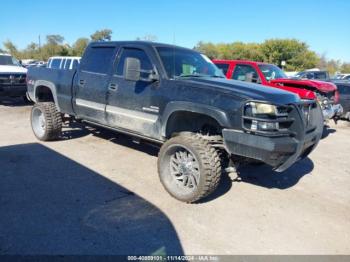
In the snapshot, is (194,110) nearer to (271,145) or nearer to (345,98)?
(271,145)

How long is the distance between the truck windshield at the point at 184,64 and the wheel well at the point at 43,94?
10.8 ft

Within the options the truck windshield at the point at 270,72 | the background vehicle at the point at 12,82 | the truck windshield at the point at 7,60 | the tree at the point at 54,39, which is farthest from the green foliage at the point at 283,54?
the truck windshield at the point at 270,72

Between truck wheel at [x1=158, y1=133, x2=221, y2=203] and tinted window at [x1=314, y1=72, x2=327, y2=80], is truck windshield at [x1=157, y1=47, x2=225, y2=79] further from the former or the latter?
tinted window at [x1=314, y1=72, x2=327, y2=80]

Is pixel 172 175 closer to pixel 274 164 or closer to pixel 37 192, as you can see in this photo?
pixel 274 164

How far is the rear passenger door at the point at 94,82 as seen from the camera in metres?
5.59

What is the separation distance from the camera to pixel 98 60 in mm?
5852

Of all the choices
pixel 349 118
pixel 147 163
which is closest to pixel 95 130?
pixel 147 163

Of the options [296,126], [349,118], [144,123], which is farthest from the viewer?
[349,118]

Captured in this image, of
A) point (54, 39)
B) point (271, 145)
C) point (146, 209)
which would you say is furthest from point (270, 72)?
point (54, 39)

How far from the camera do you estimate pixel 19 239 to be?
3.21 m

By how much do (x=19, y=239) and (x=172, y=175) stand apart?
6.59 feet

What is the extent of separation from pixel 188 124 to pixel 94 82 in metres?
2.02

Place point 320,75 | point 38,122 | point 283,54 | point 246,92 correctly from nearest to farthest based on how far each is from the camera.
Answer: point 246,92, point 38,122, point 320,75, point 283,54

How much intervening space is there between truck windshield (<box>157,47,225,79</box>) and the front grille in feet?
28.7
